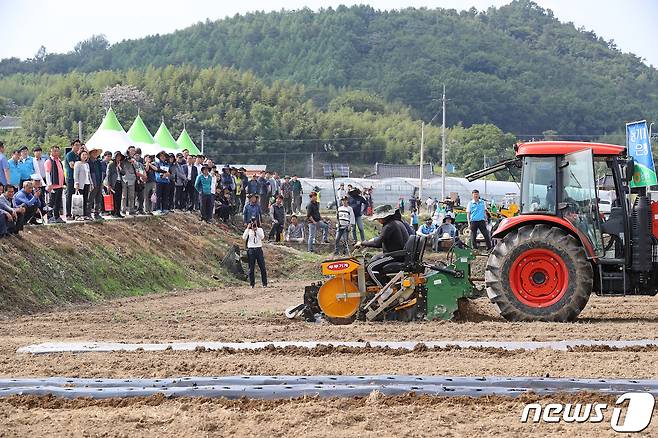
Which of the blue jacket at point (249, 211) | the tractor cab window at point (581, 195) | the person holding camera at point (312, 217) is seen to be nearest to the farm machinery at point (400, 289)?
the tractor cab window at point (581, 195)

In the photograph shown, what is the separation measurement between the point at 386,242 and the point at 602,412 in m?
6.87

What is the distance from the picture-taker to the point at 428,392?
913 centimetres

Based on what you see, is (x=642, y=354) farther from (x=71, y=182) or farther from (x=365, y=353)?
(x=71, y=182)

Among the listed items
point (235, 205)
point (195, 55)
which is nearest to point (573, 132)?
point (195, 55)

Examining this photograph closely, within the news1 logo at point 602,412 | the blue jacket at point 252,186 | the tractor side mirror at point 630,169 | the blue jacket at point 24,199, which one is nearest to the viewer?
the news1 logo at point 602,412

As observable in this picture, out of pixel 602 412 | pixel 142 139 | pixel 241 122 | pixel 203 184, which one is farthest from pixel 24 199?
pixel 241 122

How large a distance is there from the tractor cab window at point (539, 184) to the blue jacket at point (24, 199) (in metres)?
9.59

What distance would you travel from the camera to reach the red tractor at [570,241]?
46.2ft

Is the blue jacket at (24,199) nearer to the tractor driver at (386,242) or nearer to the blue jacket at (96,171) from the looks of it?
the blue jacket at (96,171)

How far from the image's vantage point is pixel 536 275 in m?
14.3

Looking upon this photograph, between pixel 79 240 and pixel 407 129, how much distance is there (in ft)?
274

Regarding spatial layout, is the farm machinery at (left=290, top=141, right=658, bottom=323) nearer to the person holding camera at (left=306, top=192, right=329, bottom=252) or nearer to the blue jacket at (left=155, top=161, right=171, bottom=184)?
the blue jacket at (left=155, top=161, right=171, bottom=184)

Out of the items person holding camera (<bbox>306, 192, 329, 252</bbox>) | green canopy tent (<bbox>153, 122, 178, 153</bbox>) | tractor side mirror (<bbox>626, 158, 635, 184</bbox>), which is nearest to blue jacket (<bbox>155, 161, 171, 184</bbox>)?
person holding camera (<bbox>306, 192, 329, 252</bbox>)

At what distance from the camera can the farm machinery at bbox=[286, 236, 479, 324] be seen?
14602mm
